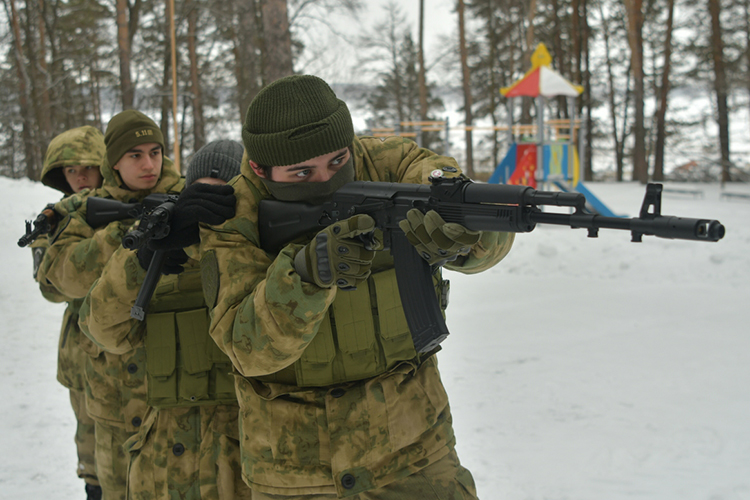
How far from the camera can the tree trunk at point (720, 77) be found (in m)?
17.3

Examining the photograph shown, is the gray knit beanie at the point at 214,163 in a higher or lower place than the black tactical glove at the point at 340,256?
higher

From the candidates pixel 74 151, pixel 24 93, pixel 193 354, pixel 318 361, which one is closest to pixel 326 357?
pixel 318 361

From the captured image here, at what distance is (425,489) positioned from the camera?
5.95 ft

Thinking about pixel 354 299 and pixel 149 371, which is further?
pixel 149 371

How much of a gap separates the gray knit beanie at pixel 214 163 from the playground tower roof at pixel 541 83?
9695mm

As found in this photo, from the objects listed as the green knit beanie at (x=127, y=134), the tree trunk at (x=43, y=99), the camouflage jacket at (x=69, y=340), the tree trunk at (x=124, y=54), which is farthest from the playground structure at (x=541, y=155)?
the tree trunk at (x=43, y=99)

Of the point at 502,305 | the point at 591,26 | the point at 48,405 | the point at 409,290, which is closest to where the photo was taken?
the point at 409,290

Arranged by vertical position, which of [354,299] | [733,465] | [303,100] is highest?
[303,100]

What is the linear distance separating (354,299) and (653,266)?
700 cm

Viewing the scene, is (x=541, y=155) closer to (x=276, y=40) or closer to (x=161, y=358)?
(x=276, y=40)

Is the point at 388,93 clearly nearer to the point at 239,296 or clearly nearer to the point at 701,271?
the point at 701,271

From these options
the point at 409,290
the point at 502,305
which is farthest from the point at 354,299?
the point at 502,305

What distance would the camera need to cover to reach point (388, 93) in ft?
96.4

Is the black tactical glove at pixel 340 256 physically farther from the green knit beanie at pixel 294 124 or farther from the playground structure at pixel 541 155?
the playground structure at pixel 541 155
